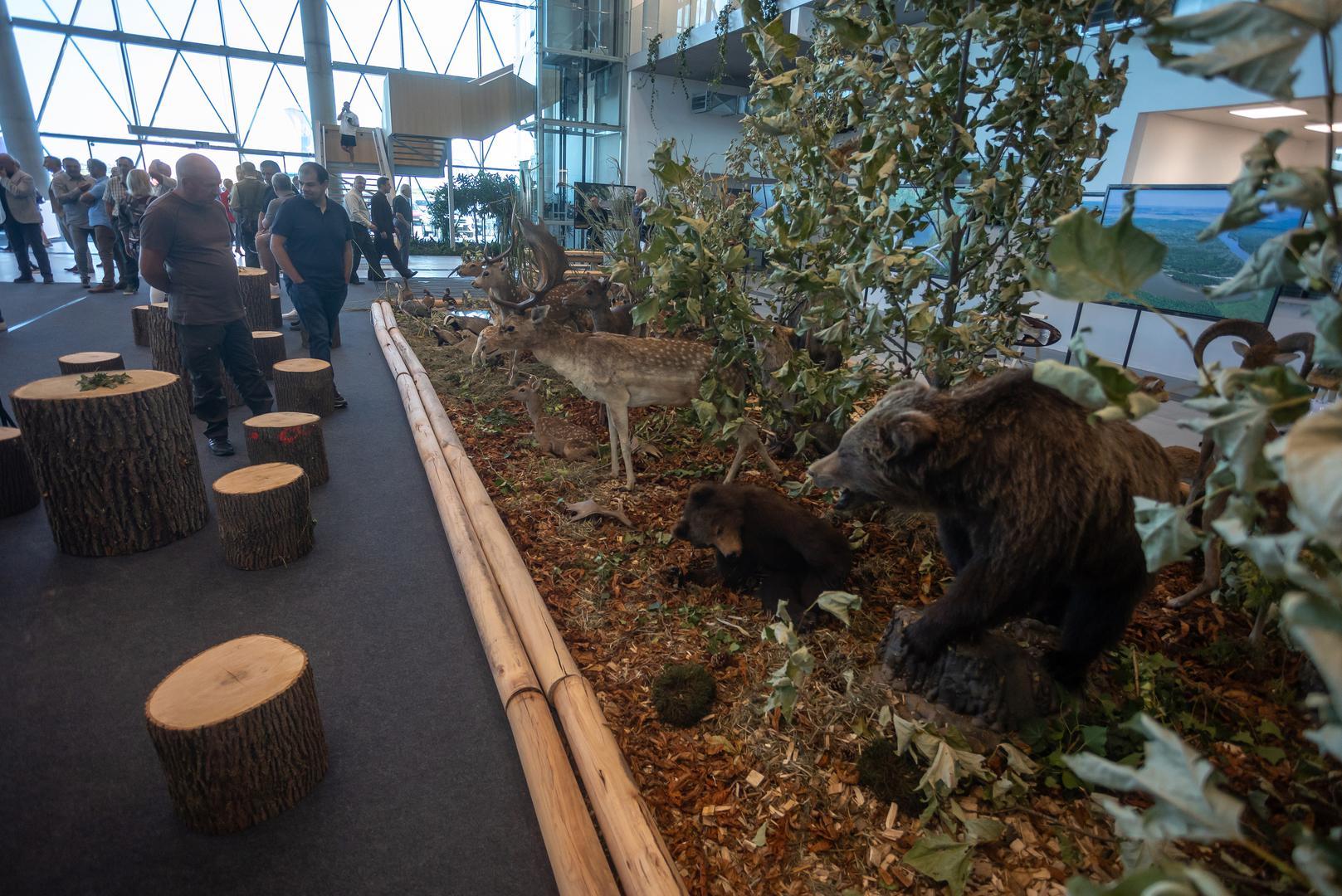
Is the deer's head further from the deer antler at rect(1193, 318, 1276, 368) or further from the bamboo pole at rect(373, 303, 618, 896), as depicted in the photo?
the deer antler at rect(1193, 318, 1276, 368)

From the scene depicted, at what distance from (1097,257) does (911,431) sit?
0.96 meters

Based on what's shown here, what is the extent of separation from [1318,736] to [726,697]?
2.08 m

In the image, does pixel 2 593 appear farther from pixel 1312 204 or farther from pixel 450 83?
pixel 450 83

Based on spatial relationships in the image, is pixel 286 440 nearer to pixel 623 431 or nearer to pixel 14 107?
pixel 623 431

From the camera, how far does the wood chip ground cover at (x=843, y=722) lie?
1.95 meters

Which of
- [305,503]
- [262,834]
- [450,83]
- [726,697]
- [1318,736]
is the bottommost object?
[262,834]

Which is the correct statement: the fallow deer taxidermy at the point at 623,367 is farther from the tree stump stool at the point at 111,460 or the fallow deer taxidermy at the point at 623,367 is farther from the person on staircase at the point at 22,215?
the person on staircase at the point at 22,215

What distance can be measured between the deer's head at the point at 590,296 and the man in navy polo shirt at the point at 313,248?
6.71 ft

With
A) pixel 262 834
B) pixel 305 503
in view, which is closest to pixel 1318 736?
pixel 262 834

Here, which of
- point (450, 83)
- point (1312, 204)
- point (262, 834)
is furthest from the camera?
point (450, 83)

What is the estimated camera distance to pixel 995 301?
316 centimetres

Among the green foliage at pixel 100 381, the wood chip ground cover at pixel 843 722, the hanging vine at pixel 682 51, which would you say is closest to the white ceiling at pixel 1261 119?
the wood chip ground cover at pixel 843 722

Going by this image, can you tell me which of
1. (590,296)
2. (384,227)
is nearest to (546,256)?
(590,296)

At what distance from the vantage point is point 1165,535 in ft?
3.07
